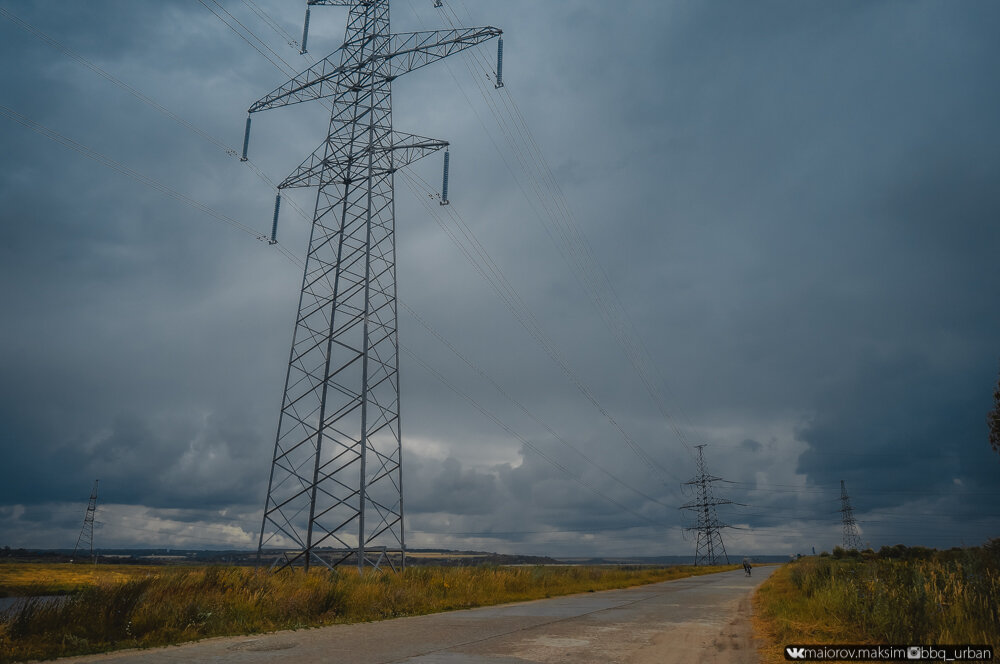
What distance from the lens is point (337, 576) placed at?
1608 cm

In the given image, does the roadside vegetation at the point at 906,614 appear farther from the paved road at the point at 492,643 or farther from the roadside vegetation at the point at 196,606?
the roadside vegetation at the point at 196,606

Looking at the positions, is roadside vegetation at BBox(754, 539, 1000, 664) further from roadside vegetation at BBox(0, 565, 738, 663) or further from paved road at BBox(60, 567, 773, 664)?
roadside vegetation at BBox(0, 565, 738, 663)

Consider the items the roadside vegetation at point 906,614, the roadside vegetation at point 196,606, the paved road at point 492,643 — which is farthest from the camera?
the roadside vegetation at point 196,606

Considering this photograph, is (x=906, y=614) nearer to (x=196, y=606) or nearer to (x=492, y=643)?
(x=492, y=643)

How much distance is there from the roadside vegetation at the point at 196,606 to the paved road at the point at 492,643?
0.82 metres

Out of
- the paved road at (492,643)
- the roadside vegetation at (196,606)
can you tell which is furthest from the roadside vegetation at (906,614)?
the roadside vegetation at (196,606)

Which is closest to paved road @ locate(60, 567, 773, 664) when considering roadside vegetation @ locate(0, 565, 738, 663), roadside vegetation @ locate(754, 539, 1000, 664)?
roadside vegetation @ locate(0, 565, 738, 663)

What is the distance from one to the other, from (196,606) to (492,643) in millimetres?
5760

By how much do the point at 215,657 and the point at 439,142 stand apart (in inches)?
724

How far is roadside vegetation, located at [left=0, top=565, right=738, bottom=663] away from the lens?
879 centimetres

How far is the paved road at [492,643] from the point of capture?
26.8 feet

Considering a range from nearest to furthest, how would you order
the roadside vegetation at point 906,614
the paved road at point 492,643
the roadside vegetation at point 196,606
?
the paved road at point 492,643 < the roadside vegetation at point 906,614 < the roadside vegetation at point 196,606

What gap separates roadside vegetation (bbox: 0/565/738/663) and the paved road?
0.82 meters

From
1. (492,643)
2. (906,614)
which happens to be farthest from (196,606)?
(906,614)
